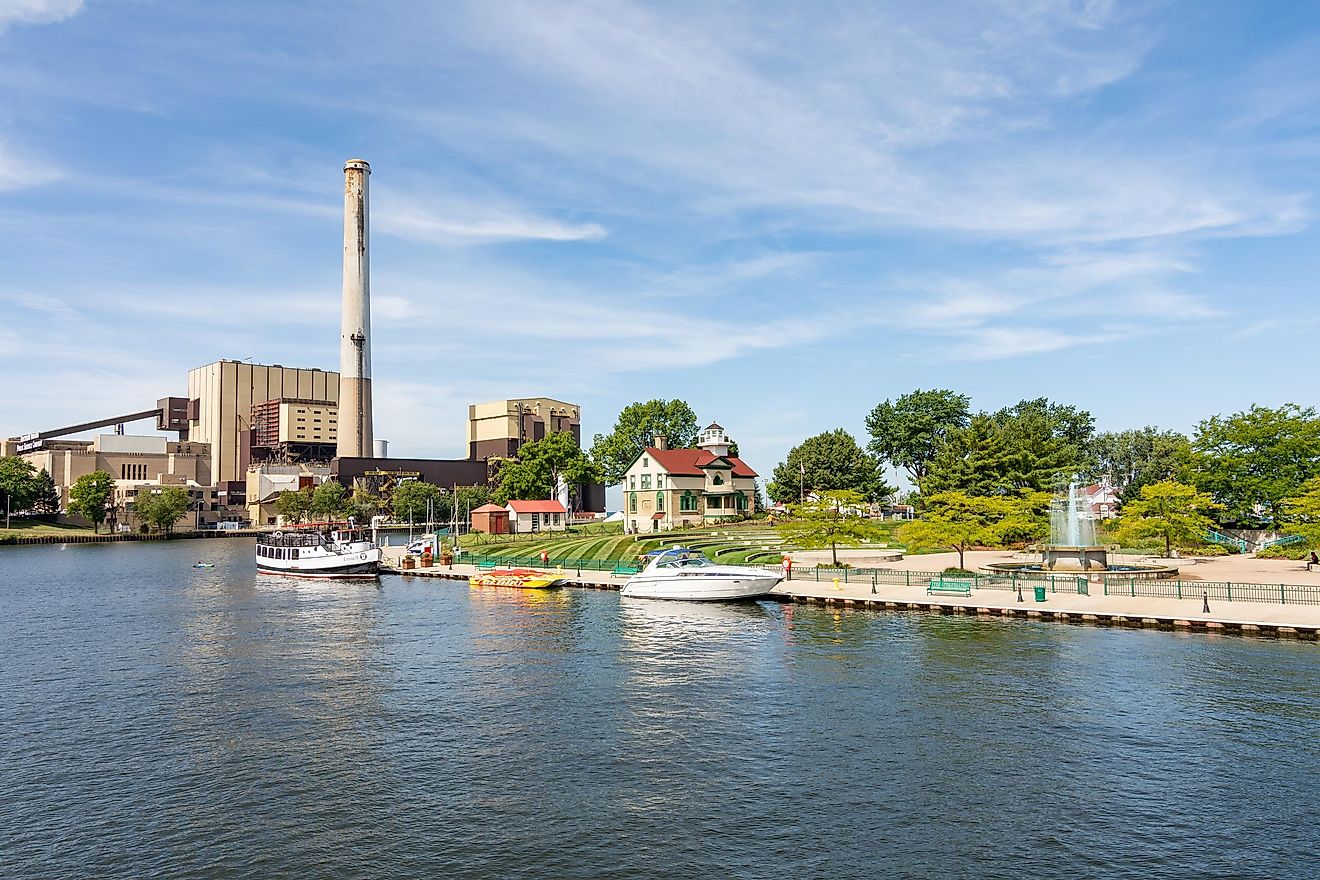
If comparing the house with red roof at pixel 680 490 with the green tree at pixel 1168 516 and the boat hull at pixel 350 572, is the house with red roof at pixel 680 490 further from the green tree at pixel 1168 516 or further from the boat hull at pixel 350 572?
the green tree at pixel 1168 516

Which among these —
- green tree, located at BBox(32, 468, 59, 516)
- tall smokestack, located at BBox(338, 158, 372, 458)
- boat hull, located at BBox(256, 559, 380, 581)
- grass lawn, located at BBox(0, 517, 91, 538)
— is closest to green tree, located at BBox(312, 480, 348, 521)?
tall smokestack, located at BBox(338, 158, 372, 458)

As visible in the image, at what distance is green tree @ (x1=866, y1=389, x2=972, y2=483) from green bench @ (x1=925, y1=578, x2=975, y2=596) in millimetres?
84149

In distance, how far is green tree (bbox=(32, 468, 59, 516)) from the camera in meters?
192

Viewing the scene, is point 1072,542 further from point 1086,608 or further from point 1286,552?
point 1086,608

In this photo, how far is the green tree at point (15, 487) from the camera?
593 feet

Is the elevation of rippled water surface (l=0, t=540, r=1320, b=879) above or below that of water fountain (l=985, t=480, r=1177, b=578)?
below

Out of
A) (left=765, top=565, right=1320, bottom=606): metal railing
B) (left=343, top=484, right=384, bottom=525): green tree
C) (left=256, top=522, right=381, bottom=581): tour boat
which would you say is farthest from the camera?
(left=343, top=484, right=384, bottom=525): green tree

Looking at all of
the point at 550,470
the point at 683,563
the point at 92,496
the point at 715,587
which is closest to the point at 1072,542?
the point at 715,587

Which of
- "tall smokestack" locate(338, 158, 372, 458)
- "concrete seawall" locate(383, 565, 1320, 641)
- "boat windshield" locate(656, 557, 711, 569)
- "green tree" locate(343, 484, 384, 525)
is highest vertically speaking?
"tall smokestack" locate(338, 158, 372, 458)

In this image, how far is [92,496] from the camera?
182500mm

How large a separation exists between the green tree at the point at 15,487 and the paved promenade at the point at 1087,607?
17966cm

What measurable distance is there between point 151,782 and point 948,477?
282 ft

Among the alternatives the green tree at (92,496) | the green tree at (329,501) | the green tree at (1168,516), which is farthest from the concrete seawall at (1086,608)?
the green tree at (92,496)

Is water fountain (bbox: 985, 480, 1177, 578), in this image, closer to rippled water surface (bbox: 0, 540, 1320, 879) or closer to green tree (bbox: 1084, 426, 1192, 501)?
rippled water surface (bbox: 0, 540, 1320, 879)
